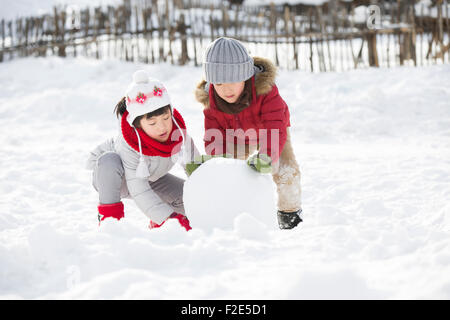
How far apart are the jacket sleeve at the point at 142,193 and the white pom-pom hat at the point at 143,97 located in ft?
0.65

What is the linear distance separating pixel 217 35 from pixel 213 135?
6.72 meters

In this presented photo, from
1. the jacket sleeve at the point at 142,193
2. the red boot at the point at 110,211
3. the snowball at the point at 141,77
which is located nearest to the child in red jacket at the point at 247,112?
the snowball at the point at 141,77

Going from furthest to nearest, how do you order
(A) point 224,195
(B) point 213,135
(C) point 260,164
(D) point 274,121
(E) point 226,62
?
(B) point 213,135 → (D) point 274,121 → (E) point 226,62 → (C) point 260,164 → (A) point 224,195

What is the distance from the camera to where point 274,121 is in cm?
267

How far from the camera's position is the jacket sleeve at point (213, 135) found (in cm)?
281

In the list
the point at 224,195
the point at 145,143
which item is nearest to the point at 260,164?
the point at 224,195

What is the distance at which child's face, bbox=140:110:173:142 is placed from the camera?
2463mm

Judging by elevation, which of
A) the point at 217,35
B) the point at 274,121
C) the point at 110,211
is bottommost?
the point at 110,211

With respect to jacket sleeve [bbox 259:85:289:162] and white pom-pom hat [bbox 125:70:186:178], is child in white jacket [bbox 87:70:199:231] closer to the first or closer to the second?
white pom-pom hat [bbox 125:70:186:178]

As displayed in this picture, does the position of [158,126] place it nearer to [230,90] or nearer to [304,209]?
[230,90]

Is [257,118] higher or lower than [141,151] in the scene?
higher

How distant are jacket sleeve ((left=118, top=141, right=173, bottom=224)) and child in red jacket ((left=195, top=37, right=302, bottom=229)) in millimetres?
530

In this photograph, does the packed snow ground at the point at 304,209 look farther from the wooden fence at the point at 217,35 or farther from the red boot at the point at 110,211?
the wooden fence at the point at 217,35
